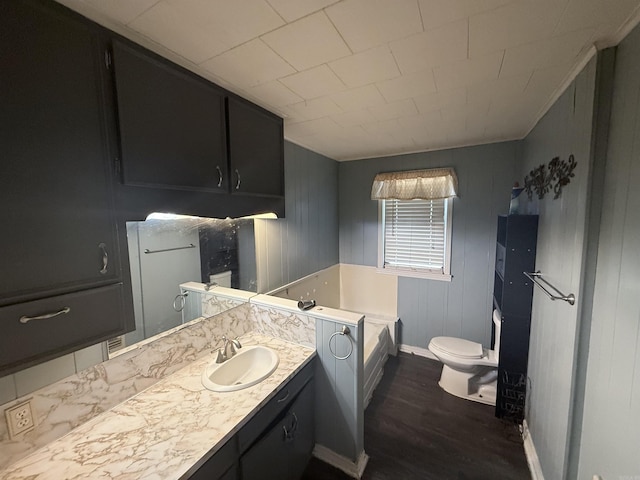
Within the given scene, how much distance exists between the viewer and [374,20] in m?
0.92

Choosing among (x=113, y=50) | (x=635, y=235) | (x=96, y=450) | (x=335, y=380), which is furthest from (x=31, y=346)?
(x=635, y=235)

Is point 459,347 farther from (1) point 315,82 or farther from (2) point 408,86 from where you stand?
(1) point 315,82

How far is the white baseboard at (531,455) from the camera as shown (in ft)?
5.11

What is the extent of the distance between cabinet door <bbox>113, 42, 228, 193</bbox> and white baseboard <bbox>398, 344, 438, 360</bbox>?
2.84 m

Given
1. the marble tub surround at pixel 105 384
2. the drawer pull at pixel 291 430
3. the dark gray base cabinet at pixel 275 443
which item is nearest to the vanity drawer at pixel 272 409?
the dark gray base cabinet at pixel 275 443

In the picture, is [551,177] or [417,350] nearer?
[551,177]

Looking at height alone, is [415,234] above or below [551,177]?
below

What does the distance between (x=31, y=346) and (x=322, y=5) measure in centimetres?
145

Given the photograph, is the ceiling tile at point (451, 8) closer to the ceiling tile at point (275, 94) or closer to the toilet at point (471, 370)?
the ceiling tile at point (275, 94)

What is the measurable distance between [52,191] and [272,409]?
50.3 inches

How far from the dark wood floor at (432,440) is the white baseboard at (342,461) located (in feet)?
0.10

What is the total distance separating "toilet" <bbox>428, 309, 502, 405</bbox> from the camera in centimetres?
224

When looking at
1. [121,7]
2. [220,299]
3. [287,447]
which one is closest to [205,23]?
[121,7]

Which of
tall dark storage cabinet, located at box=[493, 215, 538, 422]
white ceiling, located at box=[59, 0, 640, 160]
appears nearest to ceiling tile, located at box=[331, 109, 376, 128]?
white ceiling, located at box=[59, 0, 640, 160]
